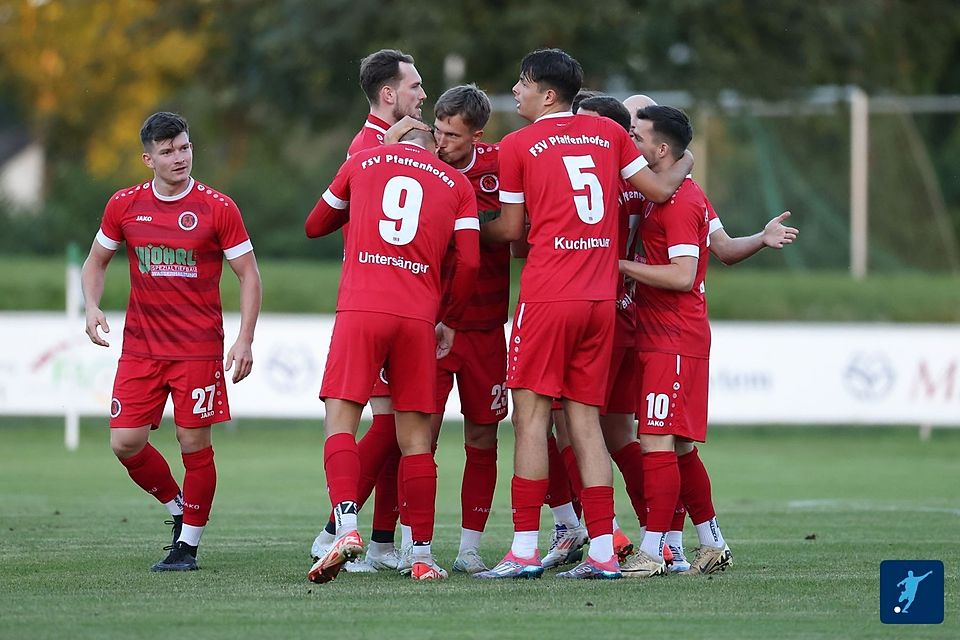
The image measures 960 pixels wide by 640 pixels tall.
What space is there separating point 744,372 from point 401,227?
1141 centimetres

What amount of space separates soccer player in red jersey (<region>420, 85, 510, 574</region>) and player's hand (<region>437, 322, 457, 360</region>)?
16 cm

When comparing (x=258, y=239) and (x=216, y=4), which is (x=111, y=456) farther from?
(x=258, y=239)

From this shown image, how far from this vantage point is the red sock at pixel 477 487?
7.79m

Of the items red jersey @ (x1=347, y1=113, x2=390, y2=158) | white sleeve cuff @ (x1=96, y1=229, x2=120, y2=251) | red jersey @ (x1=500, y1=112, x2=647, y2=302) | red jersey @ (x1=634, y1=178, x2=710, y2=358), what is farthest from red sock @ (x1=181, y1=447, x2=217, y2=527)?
red jersey @ (x1=634, y1=178, x2=710, y2=358)

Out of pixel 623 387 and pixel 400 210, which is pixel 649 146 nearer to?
pixel 623 387

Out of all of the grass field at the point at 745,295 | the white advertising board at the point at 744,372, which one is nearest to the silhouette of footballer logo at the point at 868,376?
the white advertising board at the point at 744,372

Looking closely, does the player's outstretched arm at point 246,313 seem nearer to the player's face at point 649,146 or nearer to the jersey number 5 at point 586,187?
the jersey number 5 at point 586,187

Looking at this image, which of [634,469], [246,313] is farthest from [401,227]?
[634,469]

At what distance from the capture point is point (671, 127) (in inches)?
307

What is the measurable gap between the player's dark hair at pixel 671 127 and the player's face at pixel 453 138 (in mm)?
909

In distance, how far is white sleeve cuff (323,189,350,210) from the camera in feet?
24.1

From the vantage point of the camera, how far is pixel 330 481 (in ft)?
23.5

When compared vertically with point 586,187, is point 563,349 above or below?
below

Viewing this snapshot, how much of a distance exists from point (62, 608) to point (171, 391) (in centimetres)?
181
